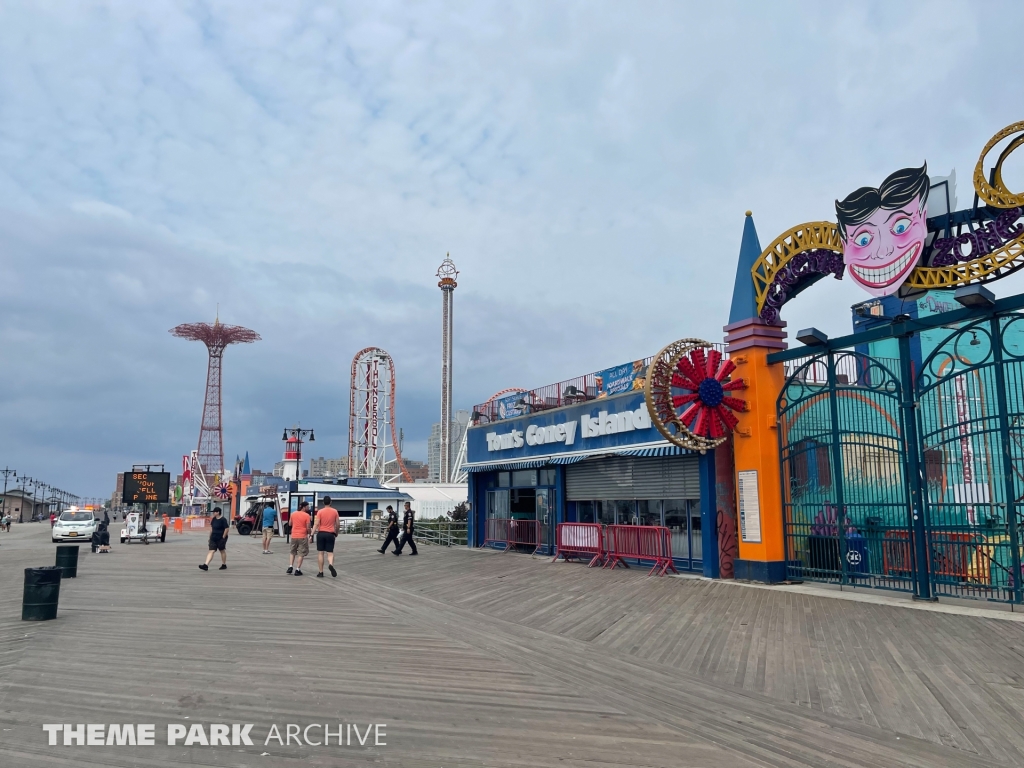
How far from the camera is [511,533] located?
22766 millimetres

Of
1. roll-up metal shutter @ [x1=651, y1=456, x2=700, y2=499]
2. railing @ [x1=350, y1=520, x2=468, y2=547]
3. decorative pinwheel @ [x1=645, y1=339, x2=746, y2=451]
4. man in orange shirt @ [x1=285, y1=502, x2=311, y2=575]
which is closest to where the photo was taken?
decorative pinwheel @ [x1=645, y1=339, x2=746, y2=451]

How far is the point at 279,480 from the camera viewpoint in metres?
77.4

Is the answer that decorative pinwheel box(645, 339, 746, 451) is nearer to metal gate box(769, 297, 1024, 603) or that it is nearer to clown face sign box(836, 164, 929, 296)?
metal gate box(769, 297, 1024, 603)

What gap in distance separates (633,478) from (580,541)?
215 cm

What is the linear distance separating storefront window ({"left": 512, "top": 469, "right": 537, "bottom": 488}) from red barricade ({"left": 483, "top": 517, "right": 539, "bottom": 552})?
126 cm

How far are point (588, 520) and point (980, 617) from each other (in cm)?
1128

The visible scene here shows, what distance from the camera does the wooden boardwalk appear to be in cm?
519

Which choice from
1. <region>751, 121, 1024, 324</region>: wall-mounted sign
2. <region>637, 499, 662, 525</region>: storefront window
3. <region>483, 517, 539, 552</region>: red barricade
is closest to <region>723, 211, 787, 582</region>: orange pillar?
<region>751, 121, 1024, 324</region>: wall-mounted sign

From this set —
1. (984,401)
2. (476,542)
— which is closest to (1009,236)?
(984,401)

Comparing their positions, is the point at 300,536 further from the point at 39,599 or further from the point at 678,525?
the point at 678,525

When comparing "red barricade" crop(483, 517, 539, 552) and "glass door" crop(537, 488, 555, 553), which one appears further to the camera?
"red barricade" crop(483, 517, 539, 552)

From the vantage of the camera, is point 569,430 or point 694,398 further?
point 569,430

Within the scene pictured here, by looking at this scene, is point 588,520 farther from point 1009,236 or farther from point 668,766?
point 668,766

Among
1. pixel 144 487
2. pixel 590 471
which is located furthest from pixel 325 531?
pixel 144 487
